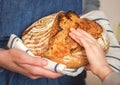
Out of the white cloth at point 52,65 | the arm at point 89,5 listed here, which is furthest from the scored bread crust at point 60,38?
the arm at point 89,5

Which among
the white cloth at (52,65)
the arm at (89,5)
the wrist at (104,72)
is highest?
the arm at (89,5)

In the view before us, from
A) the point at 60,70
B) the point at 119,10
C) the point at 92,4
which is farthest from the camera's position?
the point at 119,10

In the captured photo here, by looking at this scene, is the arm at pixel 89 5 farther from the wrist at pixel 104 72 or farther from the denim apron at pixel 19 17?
the wrist at pixel 104 72

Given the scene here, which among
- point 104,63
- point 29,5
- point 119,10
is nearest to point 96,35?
Result: point 104,63

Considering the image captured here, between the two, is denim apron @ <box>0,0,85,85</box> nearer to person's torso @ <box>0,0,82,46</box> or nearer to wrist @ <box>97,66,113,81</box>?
person's torso @ <box>0,0,82,46</box>

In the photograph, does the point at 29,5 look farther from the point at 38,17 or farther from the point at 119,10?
the point at 119,10

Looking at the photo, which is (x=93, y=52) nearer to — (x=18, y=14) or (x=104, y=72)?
(x=104, y=72)
